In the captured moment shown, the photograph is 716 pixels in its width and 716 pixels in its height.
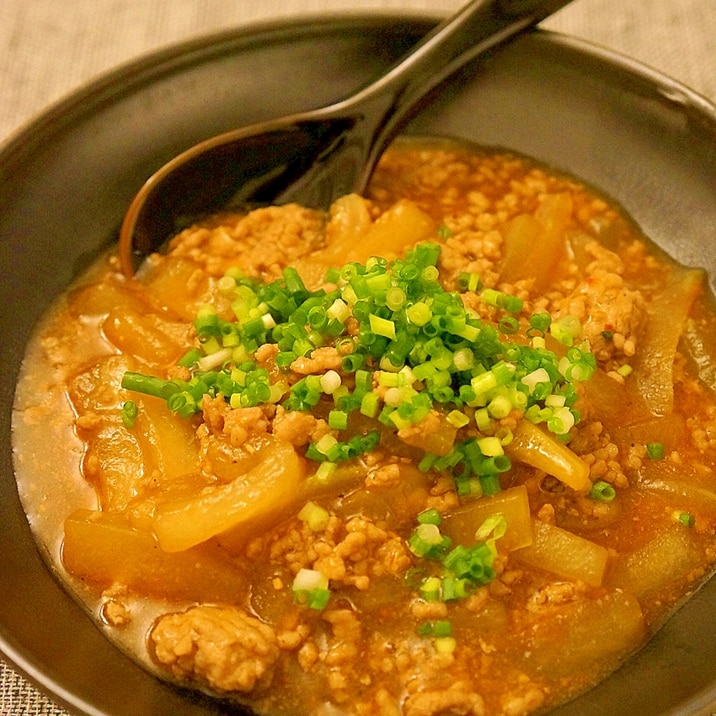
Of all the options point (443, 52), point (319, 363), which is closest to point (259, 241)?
point (319, 363)

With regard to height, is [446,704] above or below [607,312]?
below

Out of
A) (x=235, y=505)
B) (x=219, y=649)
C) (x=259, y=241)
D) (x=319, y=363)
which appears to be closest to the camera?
(x=219, y=649)

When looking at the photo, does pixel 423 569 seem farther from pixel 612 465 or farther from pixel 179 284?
pixel 179 284

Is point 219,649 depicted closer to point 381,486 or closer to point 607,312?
point 381,486

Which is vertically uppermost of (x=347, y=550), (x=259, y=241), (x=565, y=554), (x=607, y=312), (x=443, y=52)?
(x=443, y=52)

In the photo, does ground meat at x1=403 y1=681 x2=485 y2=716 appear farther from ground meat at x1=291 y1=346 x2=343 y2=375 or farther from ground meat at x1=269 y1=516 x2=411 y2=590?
ground meat at x1=291 y1=346 x2=343 y2=375

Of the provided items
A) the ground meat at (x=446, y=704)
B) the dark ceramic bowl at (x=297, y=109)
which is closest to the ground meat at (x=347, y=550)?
the ground meat at (x=446, y=704)
